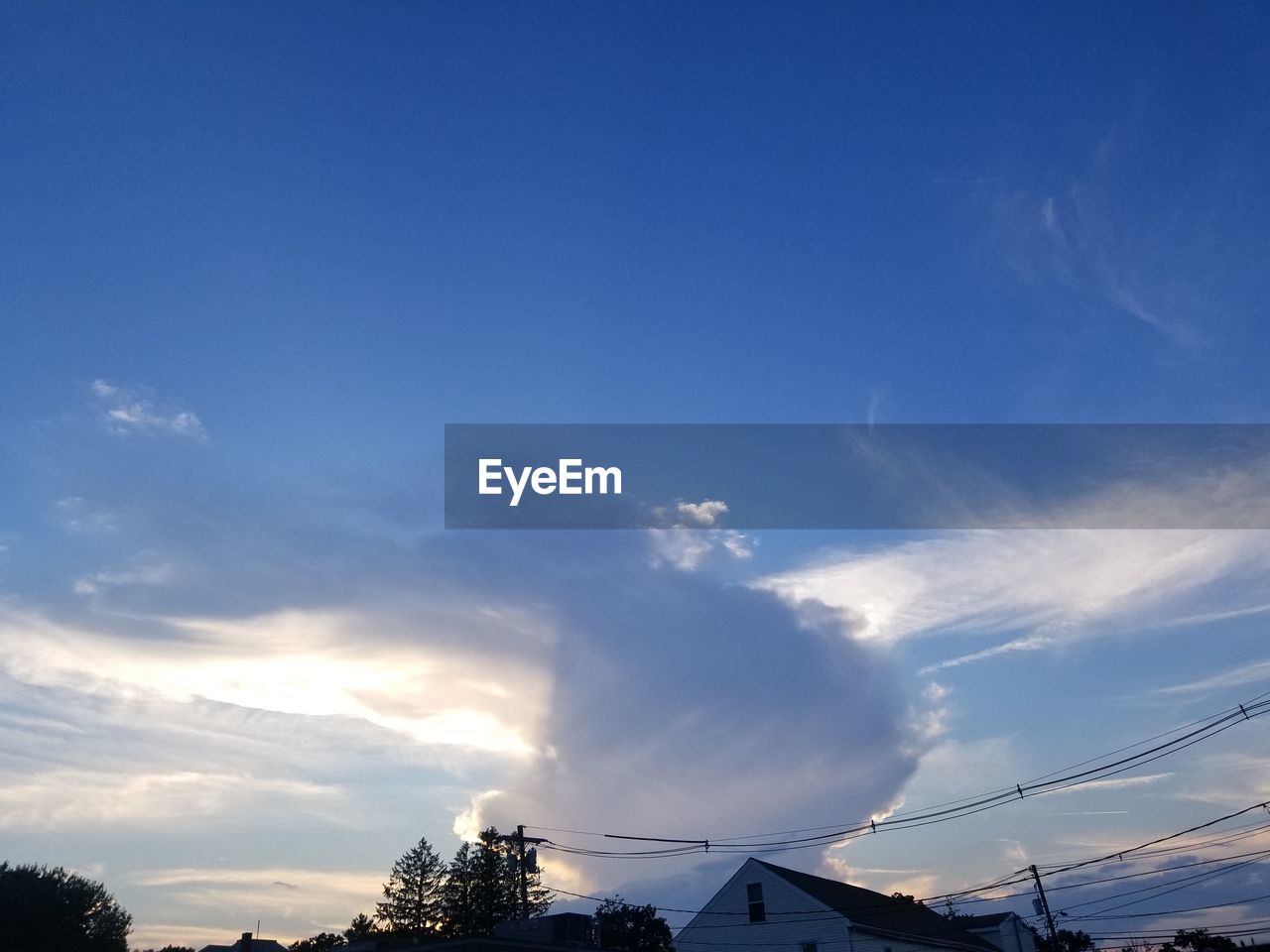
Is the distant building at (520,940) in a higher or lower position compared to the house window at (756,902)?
lower

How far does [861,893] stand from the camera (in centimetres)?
5753

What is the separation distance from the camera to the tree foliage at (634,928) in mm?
81000

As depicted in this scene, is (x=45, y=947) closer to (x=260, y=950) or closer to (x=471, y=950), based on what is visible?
(x=260, y=950)

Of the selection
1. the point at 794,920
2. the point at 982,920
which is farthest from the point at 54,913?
the point at 982,920

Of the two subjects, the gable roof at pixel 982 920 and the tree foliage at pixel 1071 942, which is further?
the tree foliage at pixel 1071 942

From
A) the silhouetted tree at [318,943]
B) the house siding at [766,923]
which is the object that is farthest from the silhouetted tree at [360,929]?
the house siding at [766,923]

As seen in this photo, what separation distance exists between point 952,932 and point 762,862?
706 inches

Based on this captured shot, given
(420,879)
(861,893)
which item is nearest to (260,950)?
(420,879)

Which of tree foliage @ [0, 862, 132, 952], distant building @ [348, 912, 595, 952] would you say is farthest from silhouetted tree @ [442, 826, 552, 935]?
distant building @ [348, 912, 595, 952]

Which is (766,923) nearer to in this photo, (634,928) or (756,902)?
(756,902)

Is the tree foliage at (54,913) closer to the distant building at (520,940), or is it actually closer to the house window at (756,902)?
the distant building at (520,940)

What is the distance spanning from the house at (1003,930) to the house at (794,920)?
44.7 feet

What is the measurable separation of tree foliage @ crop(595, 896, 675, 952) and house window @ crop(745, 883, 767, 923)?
36.3m

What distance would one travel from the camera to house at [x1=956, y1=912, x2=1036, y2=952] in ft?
213
